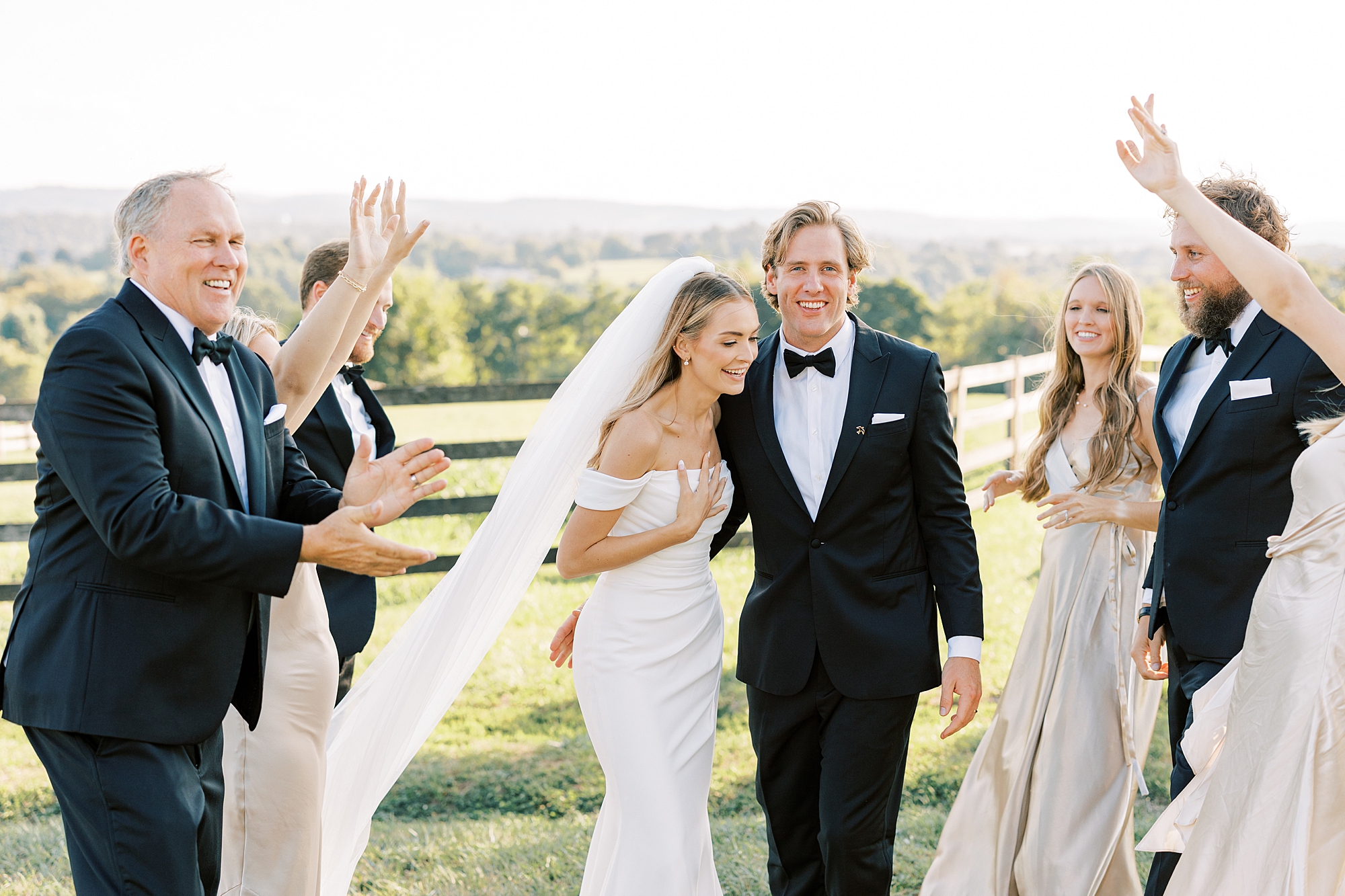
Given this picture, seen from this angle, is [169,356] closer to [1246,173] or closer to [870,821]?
[870,821]

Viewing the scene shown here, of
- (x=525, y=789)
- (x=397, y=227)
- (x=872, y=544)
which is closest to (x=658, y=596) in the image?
(x=872, y=544)

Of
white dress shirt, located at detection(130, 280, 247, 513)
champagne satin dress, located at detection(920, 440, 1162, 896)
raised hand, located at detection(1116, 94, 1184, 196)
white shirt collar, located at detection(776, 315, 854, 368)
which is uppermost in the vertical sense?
raised hand, located at detection(1116, 94, 1184, 196)

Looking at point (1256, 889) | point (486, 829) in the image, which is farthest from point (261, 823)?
point (1256, 889)

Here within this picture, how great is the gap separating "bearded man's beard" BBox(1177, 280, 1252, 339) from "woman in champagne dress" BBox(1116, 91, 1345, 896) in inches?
23.3

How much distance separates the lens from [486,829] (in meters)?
4.82

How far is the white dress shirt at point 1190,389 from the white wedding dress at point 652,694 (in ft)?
4.79

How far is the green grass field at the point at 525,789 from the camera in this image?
171 inches

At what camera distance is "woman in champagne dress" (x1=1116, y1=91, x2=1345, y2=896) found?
2635 millimetres

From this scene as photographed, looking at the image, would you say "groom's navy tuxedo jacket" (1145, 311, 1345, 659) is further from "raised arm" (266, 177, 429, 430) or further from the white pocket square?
"raised arm" (266, 177, 429, 430)

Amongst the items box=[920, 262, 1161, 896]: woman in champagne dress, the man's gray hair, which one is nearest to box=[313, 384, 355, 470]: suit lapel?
the man's gray hair

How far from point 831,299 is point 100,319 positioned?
200cm

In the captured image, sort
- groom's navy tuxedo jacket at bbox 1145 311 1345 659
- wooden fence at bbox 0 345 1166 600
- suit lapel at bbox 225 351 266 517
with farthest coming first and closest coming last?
wooden fence at bbox 0 345 1166 600 → groom's navy tuxedo jacket at bbox 1145 311 1345 659 → suit lapel at bbox 225 351 266 517

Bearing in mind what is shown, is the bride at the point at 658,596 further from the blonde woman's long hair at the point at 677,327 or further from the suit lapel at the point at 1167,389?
the suit lapel at the point at 1167,389

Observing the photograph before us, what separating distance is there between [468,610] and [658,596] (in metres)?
0.66
